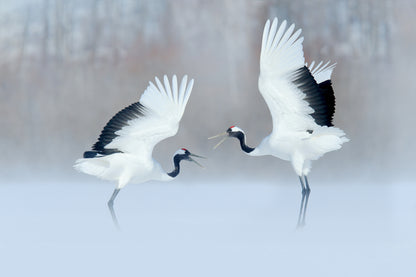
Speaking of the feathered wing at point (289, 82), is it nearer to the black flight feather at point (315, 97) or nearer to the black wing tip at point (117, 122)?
the black flight feather at point (315, 97)

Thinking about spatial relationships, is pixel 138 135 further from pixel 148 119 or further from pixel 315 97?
pixel 315 97

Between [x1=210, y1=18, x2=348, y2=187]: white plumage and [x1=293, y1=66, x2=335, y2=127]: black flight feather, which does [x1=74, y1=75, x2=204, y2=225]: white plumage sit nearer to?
[x1=210, y1=18, x2=348, y2=187]: white plumage

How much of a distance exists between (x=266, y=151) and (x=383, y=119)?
1.96m

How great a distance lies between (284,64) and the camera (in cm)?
401

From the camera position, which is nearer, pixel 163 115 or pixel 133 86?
pixel 163 115

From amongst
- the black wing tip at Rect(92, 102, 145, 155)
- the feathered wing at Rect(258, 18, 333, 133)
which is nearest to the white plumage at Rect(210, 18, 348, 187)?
the feathered wing at Rect(258, 18, 333, 133)

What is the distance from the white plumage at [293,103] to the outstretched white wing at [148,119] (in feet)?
1.78

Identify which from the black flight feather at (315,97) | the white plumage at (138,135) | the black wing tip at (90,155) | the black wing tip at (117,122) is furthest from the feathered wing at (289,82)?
the black wing tip at (90,155)

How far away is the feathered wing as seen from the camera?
13.1ft

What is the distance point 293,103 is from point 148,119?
3.11 ft

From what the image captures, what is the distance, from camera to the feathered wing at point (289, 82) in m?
3.99

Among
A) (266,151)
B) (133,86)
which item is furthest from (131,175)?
(133,86)

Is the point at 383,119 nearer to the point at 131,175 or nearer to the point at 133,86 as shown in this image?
the point at 133,86

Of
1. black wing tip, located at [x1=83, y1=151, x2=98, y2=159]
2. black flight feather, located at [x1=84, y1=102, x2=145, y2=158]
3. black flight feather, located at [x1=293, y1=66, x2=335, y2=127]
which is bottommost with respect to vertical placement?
black wing tip, located at [x1=83, y1=151, x2=98, y2=159]
